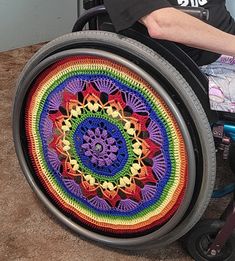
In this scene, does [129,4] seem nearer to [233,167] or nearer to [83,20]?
[83,20]

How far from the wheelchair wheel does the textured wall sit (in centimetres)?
118

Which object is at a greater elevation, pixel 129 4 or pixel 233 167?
pixel 129 4

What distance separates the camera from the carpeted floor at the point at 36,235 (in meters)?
1.25

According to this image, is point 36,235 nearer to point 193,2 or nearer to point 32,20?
point 193,2

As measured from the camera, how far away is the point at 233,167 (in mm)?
1490

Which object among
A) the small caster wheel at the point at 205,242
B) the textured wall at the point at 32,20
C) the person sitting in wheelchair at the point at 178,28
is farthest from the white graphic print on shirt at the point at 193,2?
the textured wall at the point at 32,20

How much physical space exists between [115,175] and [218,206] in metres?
0.49

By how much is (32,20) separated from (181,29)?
5.10 feet

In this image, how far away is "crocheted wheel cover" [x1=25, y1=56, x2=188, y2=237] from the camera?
38.6 inches

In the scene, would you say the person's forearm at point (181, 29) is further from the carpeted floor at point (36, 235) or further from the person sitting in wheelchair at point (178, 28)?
the carpeted floor at point (36, 235)

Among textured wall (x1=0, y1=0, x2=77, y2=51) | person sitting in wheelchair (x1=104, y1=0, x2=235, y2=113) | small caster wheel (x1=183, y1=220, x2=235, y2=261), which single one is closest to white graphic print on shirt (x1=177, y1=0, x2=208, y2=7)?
person sitting in wheelchair (x1=104, y1=0, x2=235, y2=113)

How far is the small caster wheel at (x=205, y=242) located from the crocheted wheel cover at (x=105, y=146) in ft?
0.49

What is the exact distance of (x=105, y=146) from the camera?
1.08 m

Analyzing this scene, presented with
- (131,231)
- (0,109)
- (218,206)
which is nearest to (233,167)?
(218,206)
